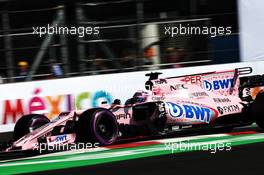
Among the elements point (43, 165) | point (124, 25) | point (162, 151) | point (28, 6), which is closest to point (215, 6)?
point (124, 25)

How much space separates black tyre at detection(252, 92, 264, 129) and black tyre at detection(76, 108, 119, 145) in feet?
7.16

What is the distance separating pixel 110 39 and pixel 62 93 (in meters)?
1.29

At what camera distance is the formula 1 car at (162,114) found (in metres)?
8.86

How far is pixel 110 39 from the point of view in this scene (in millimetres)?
11562

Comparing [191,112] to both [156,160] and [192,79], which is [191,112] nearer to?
[192,79]

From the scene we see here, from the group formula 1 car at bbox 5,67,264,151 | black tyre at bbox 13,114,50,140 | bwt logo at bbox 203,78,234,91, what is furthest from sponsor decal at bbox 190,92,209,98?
black tyre at bbox 13,114,50,140

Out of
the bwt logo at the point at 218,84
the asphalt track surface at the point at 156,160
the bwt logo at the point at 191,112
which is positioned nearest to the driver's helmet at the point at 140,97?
the bwt logo at the point at 191,112

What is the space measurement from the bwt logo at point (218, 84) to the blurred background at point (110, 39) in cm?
190

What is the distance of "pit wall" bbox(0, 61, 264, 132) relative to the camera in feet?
36.4

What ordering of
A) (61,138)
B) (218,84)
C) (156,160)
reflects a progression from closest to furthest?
(156,160) < (61,138) < (218,84)

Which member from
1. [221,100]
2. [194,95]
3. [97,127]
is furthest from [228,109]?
[97,127]

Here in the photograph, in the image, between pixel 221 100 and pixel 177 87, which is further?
pixel 221 100

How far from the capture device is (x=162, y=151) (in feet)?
28.3

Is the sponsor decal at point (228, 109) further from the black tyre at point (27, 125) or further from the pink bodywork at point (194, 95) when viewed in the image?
the black tyre at point (27, 125)
